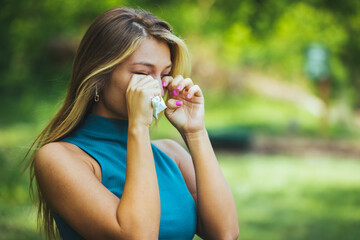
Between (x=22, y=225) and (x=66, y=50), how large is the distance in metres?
6.89

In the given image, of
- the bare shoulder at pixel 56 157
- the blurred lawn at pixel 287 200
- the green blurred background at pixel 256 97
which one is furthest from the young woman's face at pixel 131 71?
the green blurred background at pixel 256 97

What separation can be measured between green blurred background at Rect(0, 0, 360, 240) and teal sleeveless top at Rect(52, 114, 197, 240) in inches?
134

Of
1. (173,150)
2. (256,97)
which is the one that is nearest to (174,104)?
(173,150)

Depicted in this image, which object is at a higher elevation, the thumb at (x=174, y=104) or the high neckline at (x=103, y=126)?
the thumb at (x=174, y=104)

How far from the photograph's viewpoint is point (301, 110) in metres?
10.1

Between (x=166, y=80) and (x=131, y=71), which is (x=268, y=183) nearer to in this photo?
(x=166, y=80)

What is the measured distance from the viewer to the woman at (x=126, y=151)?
1.40m

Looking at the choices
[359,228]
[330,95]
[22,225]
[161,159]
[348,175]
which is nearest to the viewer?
[161,159]

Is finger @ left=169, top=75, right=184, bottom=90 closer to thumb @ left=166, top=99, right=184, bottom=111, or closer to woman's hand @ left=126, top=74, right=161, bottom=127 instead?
thumb @ left=166, top=99, right=184, bottom=111

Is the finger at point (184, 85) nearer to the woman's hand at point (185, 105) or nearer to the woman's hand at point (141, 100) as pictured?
the woman's hand at point (185, 105)

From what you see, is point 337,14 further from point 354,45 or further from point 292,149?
point 292,149

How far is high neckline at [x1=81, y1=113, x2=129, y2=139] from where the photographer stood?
1652mm

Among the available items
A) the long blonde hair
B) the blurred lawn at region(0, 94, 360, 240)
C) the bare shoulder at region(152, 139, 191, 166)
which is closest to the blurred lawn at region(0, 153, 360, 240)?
the blurred lawn at region(0, 94, 360, 240)

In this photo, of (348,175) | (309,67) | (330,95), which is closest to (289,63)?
(309,67)
